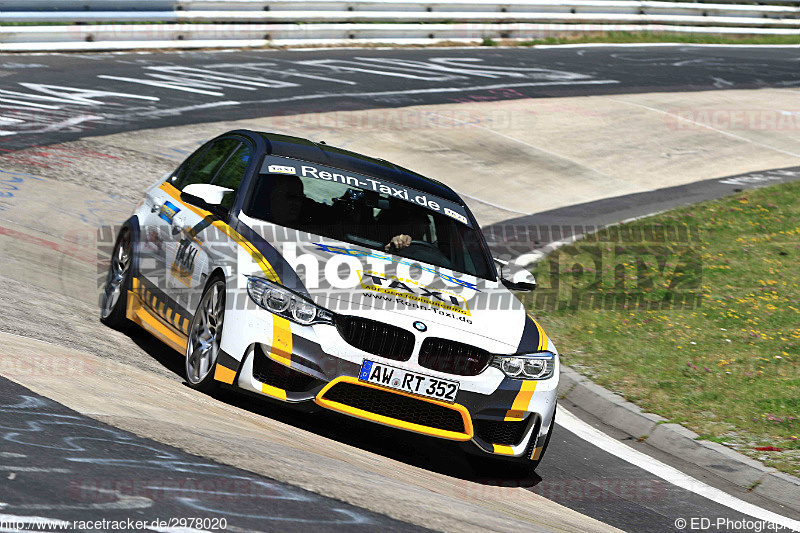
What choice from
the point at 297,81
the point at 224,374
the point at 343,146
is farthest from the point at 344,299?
the point at 297,81

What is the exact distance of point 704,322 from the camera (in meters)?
10.5

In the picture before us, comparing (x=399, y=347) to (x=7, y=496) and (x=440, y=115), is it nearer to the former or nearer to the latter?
(x=7, y=496)

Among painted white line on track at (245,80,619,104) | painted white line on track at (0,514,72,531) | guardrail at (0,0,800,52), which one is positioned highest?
guardrail at (0,0,800,52)

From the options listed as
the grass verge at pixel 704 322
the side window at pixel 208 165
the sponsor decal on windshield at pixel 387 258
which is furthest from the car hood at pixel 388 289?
the grass verge at pixel 704 322

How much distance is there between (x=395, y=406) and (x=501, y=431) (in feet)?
2.34

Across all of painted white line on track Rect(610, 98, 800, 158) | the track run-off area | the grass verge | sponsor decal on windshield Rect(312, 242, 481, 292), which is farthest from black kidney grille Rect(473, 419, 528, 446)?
painted white line on track Rect(610, 98, 800, 158)

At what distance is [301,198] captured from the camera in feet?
23.6

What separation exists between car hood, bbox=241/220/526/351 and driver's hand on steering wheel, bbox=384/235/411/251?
187mm

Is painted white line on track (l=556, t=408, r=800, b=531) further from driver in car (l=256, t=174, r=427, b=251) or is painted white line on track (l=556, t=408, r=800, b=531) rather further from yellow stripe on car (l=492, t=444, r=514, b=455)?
driver in car (l=256, t=174, r=427, b=251)

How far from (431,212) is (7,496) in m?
4.33

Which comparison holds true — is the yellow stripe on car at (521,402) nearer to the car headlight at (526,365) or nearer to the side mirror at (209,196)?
the car headlight at (526,365)

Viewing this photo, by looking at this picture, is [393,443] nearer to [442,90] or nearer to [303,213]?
[303,213]

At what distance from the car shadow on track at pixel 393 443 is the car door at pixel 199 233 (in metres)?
0.66

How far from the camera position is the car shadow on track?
6.04 m
